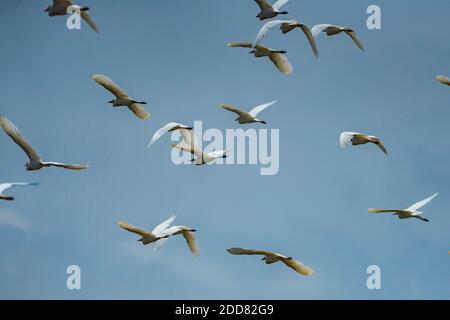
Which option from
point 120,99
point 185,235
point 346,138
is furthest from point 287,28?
point 185,235

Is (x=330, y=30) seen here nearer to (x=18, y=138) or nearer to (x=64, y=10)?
(x=64, y=10)

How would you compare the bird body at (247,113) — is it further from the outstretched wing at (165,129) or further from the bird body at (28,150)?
the bird body at (28,150)

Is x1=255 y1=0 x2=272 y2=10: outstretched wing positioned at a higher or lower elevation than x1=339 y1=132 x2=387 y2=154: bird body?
higher

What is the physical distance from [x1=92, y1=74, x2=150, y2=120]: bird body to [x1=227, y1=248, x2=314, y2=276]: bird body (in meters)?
5.82

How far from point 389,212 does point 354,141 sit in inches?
96.3

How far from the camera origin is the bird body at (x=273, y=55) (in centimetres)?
3128

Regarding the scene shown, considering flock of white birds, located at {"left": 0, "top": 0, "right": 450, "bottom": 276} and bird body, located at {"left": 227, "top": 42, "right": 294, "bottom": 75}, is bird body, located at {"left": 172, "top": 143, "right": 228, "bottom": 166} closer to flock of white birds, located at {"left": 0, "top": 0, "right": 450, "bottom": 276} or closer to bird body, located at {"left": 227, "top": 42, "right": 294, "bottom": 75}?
flock of white birds, located at {"left": 0, "top": 0, "right": 450, "bottom": 276}

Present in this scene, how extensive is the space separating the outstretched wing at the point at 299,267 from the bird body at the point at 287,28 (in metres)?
5.93

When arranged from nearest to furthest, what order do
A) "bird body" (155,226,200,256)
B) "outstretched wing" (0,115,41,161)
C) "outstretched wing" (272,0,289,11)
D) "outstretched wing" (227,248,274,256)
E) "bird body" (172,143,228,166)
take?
"outstretched wing" (0,115,41,161) → "outstretched wing" (227,248,274,256) → "bird body" (155,226,200,256) → "bird body" (172,143,228,166) → "outstretched wing" (272,0,289,11)

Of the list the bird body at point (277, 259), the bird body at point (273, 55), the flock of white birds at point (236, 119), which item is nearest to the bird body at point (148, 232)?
the flock of white birds at point (236, 119)

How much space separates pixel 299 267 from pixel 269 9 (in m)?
8.17

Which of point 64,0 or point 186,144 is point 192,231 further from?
point 64,0

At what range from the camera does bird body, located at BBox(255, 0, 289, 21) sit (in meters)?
30.3

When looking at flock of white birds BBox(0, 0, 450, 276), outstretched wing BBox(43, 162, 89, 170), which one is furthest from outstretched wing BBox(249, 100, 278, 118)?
outstretched wing BBox(43, 162, 89, 170)
